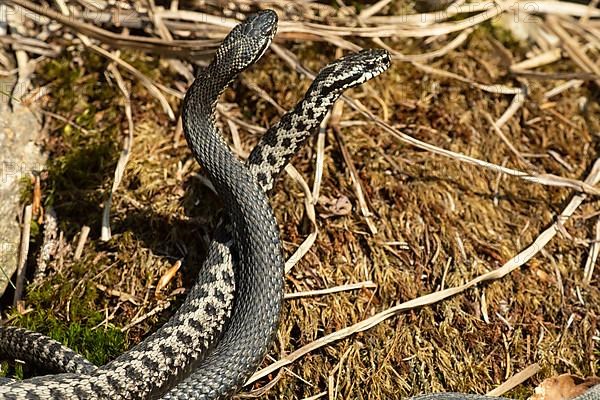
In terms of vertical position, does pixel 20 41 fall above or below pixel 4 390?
above

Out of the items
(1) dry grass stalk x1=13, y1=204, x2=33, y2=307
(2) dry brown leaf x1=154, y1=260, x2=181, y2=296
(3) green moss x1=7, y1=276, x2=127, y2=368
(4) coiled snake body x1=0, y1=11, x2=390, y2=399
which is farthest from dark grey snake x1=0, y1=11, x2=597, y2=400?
(1) dry grass stalk x1=13, y1=204, x2=33, y2=307

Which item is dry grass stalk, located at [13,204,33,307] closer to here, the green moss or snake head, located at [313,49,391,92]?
the green moss

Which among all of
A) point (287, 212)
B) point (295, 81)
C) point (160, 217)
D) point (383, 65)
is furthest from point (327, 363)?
point (295, 81)

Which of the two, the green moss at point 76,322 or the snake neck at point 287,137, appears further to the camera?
the snake neck at point 287,137

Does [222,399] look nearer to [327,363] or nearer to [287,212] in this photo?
[327,363]

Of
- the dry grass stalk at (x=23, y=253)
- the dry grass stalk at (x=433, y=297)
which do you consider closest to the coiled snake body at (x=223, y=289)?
the dry grass stalk at (x=433, y=297)

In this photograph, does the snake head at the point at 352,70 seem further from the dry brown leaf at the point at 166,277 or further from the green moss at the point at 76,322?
the green moss at the point at 76,322

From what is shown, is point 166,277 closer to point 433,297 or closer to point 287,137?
point 287,137
